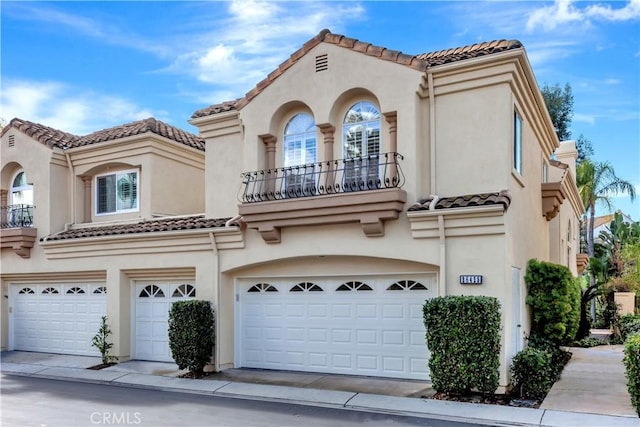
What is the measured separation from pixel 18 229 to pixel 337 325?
10384 mm

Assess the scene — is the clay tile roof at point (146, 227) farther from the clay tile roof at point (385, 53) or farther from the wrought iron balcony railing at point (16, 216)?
the clay tile roof at point (385, 53)

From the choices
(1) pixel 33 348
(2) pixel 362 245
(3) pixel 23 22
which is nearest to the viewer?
(2) pixel 362 245

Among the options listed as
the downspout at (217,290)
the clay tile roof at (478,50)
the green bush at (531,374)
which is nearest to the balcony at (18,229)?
the downspout at (217,290)

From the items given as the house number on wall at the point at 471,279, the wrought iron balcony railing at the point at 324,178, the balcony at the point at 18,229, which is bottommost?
the house number on wall at the point at 471,279

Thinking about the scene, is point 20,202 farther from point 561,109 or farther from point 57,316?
point 561,109

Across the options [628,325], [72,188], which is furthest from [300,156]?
[628,325]

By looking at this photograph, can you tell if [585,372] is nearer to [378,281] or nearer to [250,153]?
[378,281]

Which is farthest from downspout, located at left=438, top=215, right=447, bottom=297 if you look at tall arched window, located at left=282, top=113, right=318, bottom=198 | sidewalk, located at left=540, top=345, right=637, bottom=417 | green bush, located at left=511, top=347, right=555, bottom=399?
tall arched window, located at left=282, top=113, right=318, bottom=198

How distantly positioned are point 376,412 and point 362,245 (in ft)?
11.7

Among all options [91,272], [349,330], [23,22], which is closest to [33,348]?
[91,272]

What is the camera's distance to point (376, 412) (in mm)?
9703

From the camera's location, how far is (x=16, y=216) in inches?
696

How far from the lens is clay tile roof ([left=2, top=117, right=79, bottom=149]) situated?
17.3 metres

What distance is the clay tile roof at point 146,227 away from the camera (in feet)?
45.6
